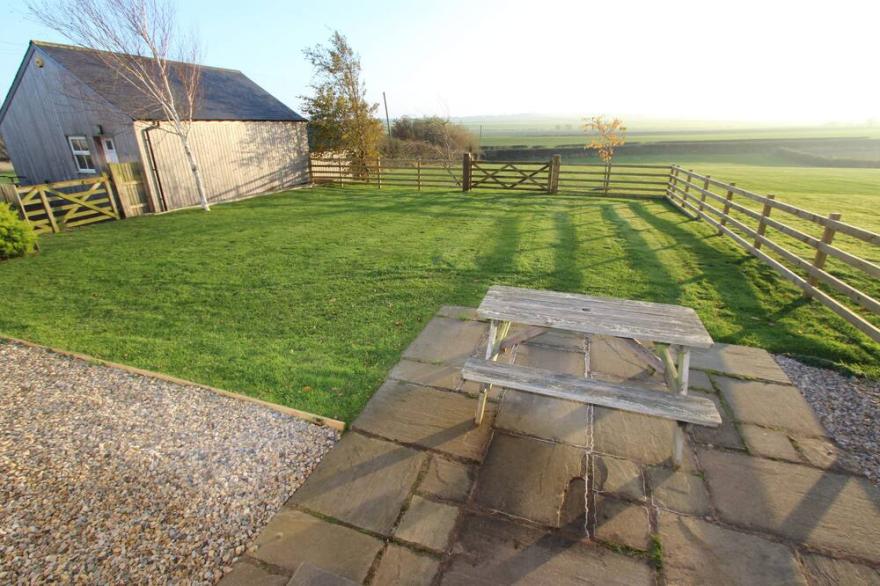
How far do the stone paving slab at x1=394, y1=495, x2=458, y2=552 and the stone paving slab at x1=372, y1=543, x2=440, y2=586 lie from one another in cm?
7

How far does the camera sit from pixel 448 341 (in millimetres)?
4398

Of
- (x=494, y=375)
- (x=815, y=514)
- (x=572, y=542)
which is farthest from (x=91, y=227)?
(x=815, y=514)

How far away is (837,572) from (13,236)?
11719 mm

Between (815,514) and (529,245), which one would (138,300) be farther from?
(815,514)

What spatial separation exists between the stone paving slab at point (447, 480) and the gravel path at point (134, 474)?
0.80 m

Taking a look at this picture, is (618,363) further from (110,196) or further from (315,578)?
(110,196)

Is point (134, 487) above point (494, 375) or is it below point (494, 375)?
below

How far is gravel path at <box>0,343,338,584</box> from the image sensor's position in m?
2.09

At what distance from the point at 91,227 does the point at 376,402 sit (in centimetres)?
1113

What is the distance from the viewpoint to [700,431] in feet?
10.0

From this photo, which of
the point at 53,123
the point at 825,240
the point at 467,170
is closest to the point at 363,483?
the point at 825,240

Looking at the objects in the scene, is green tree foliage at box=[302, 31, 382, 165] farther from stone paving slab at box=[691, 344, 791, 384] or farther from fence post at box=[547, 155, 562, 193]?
stone paving slab at box=[691, 344, 791, 384]

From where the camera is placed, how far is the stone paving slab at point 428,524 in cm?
221

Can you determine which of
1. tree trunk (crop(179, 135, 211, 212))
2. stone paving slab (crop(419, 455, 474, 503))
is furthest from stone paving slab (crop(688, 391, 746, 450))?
tree trunk (crop(179, 135, 211, 212))
